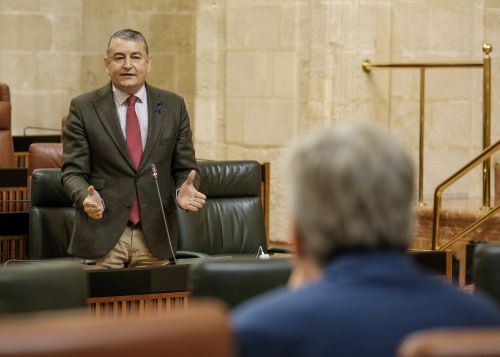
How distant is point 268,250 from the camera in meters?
6.15

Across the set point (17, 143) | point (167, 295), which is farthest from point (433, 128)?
point (167, 295)

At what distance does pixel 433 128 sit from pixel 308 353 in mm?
7200

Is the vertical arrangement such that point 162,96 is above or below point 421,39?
below

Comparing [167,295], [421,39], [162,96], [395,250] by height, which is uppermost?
[421,39]

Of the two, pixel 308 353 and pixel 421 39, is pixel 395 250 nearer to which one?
pixel 308 353

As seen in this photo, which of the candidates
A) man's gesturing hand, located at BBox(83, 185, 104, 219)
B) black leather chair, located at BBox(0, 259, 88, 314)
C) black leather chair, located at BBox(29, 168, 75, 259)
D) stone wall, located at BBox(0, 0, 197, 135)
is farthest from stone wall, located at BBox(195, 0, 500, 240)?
black leather chair, located at BBox(0, 259, 88, 314)

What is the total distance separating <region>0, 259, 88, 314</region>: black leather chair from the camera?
8.32 ft

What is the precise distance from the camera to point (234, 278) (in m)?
2.75

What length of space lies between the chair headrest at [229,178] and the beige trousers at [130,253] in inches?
47.0

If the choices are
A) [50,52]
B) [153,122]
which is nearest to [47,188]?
[153,122]

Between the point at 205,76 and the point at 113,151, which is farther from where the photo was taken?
the point at 205,76

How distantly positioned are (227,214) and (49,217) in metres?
0.91

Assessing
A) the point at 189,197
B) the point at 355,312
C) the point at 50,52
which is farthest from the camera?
the point at 50,52

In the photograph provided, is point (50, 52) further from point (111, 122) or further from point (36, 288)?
point (36, 288)
